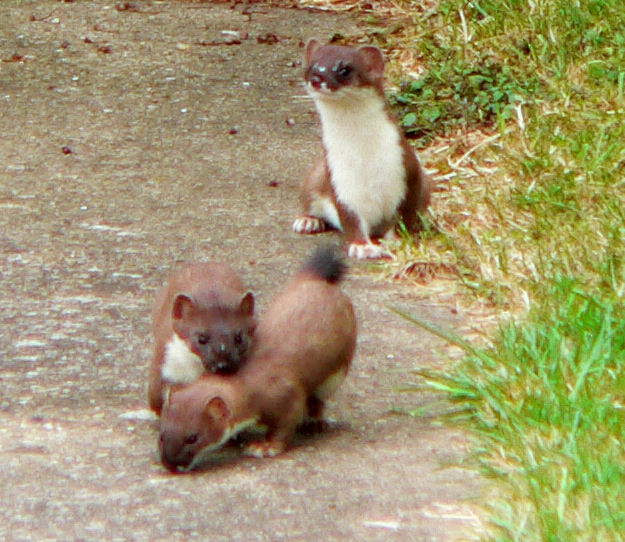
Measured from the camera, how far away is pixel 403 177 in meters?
6.45

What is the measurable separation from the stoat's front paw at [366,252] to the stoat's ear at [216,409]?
214cm

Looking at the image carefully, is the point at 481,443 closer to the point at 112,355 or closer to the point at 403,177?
the point at 112,355

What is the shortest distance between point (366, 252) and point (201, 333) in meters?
1.96

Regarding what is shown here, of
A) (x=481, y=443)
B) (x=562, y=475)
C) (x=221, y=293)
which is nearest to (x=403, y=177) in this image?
(x=221, y=293)

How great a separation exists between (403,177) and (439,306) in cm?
105

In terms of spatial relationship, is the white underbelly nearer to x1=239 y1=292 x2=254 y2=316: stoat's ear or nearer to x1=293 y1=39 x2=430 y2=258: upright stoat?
x1=293 y1=39 x2=430 y2=258: upright stoat

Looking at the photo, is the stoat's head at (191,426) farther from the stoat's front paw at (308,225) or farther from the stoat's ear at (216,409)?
the stoat's front paw at (308,225)

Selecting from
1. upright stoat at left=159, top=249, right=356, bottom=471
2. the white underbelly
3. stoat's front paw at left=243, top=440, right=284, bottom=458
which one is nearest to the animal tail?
upright stoat at left=159, top=249, right=356, bottom=471

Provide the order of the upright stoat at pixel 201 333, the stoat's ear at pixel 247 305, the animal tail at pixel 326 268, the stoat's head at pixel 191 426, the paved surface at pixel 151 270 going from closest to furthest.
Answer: the paved surface at pixel 151 270
the stoat's head at pixel 191 426
the upright stoat at pixel 201 333
the stoat's ear at pixel 247 305
the animal tail at pixel 326 268

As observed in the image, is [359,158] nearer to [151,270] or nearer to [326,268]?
[151,270]

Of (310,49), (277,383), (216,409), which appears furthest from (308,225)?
(216,409)

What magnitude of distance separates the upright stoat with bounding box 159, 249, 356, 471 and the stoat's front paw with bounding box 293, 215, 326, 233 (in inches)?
72.4

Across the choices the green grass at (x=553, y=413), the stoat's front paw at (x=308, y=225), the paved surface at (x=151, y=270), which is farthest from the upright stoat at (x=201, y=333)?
the stoat's front paw at (x=308, y=225)

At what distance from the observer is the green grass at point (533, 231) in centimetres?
379
